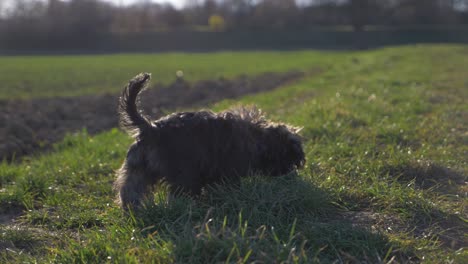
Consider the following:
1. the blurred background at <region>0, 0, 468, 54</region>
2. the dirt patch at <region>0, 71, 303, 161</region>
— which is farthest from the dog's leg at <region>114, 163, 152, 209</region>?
the blurred background at <region>0, 0, 468, 54</region>

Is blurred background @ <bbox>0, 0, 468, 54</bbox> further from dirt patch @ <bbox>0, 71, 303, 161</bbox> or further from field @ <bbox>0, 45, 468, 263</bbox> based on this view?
field @ <bbox>0, 45, 468, 263</bbox>

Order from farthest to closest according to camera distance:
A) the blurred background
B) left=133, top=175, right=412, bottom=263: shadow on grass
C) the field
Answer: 1. the blurred background
2. the field
3. left=133, top=175, right=412, bottom=263: shadow on grass

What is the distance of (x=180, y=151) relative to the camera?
5.09 m

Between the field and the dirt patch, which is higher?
the field

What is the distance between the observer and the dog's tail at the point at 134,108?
5180 mm

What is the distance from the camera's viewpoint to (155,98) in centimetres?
1605

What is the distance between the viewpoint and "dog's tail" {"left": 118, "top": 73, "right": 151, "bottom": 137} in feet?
17.0

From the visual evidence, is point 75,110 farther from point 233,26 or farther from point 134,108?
point 233,26

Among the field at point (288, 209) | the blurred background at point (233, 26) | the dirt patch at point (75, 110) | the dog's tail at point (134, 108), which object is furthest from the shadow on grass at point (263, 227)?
the blurred background at point (233, 26)

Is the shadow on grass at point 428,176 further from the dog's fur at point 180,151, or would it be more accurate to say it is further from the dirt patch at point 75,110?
the dirt patch at point 75,110

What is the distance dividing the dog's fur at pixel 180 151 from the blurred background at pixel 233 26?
61.7 meters

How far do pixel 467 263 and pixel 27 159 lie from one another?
23.4ft

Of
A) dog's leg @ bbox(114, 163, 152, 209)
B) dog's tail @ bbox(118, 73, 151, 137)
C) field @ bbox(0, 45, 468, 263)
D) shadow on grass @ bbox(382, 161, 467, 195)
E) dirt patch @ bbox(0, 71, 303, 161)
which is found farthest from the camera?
dirt patch @ bbox(0, 71, 303, 161)

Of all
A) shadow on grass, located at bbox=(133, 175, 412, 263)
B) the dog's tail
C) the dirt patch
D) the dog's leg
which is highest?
the dog's tail
